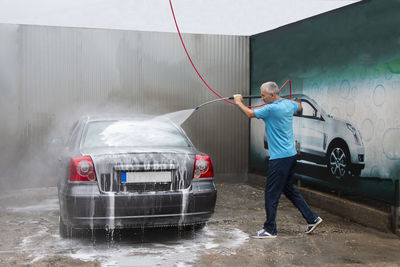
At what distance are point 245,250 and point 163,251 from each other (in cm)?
91

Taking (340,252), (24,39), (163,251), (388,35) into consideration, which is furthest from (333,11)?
(24,39)

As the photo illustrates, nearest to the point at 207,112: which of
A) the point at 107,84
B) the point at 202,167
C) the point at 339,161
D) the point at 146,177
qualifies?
the point at 107,84

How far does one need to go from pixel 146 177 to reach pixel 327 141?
4049 mm

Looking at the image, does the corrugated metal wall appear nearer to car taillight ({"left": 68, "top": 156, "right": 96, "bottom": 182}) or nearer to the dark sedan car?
the dark sedan car

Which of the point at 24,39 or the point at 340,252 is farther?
the point at 24,39

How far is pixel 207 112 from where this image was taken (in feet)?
35.8

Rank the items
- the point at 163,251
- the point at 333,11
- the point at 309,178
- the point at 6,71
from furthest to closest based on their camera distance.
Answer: the point at 6,71
the point at 309,178
the point at 333,11
the point at 163,251

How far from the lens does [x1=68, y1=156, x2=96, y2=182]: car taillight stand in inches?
192

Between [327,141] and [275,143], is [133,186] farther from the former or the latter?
[327,141]

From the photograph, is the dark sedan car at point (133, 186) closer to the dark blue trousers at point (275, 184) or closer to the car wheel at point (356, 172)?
the dark blue trousers at point (275, 184)

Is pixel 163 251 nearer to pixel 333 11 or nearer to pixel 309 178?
pixel 309 178

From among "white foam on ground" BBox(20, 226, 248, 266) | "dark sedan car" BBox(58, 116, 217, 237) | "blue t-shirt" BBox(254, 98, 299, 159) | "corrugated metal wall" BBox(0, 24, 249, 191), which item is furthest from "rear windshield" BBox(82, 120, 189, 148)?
"corrugated metal wall" BBox(0, 24, 249, 191)

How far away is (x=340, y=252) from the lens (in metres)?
5.09

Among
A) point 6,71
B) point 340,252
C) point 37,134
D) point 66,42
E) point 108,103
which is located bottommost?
point 340,252
